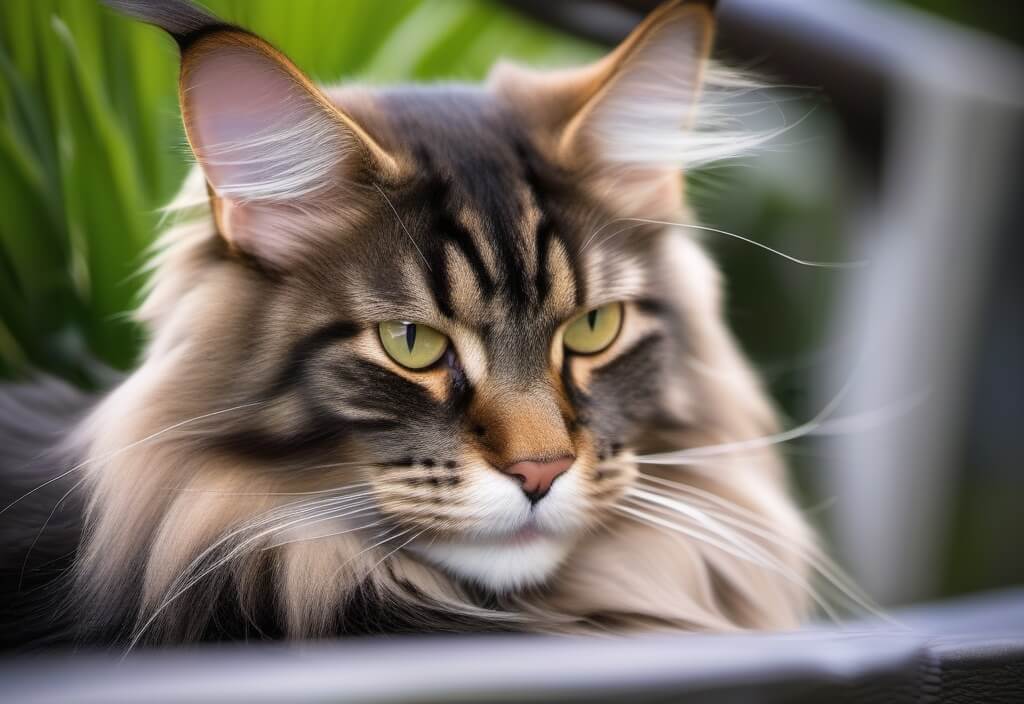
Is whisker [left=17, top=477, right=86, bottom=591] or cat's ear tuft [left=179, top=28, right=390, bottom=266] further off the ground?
cat's ear tuft [left=179, top=28, right=390, bottom=266]

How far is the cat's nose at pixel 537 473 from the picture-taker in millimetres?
676

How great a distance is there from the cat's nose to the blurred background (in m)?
0.37

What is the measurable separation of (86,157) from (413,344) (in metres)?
0.44

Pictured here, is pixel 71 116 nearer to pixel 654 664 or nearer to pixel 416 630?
pixel 416 630

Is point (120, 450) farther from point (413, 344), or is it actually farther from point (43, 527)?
point (413, 344)

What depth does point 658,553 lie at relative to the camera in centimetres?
83

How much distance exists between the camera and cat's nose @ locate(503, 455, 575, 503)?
676 mm

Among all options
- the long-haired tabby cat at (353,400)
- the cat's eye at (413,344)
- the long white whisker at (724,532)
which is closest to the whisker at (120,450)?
the long-haired tabby cat at (353,400)

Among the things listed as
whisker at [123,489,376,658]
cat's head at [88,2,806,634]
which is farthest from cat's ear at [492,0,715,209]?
whisker at [123,489,376,658]

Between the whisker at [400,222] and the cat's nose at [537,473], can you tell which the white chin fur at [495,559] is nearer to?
the cat's nose at [537,473]

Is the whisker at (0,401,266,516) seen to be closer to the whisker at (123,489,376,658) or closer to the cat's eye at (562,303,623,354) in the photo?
the whisker at (123,489,376,658)

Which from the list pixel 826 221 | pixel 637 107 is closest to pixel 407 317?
pixel 637 107

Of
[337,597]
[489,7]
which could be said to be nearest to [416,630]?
[337,597]

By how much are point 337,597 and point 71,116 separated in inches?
21.4
